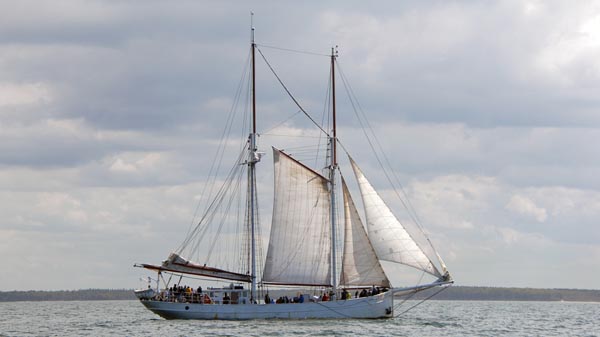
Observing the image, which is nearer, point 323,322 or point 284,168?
point 323,322

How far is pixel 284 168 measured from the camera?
8800cm

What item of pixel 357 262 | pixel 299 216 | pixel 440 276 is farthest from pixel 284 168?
pixel 440 276

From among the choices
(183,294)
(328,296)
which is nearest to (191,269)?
(183,294)

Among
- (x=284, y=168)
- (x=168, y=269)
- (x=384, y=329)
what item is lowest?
(x=384, y=329)

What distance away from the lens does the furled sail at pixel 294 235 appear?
87.3 metres

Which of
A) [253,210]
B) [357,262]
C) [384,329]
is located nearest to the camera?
[384,329]

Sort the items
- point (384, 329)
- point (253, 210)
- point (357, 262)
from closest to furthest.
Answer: point (384, 329), point (357, 262), point (253, 210)

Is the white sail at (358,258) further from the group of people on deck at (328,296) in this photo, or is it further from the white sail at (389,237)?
the group of people on deck at (328,296)

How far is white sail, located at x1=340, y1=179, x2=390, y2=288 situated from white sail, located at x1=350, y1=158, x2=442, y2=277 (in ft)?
2.78

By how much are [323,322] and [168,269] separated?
50.9 ft

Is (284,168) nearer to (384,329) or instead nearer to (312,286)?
(312,286)

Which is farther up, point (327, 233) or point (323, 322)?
point (327, 233)

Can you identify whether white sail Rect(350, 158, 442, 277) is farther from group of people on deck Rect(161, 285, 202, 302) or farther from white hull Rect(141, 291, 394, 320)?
group of people on deck Rect(161, 285, 202, 302)

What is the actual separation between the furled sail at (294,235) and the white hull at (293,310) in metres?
3.51
